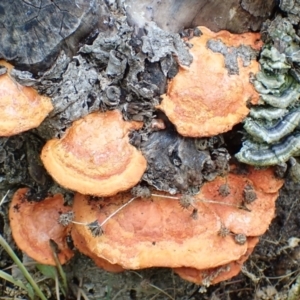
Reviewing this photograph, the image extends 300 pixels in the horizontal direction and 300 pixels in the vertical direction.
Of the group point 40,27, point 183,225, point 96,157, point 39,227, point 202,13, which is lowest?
point 39,227

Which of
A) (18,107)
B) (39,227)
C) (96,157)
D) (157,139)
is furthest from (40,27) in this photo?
(39,227)

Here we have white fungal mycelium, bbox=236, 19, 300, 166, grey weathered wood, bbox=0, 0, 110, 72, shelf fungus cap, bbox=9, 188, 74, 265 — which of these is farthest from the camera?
shelf fungus cap, bbox=9, 188, 74, 265

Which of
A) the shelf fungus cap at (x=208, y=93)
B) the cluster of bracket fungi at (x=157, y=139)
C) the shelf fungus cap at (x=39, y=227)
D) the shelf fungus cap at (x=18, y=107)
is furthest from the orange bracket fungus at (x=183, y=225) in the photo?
the shelf fungus cap at (x=18, y=107)

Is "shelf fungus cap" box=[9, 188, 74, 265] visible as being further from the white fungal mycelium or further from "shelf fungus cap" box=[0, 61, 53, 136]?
the white fungal mycelium

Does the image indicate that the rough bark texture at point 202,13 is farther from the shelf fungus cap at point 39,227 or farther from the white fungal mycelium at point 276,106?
the shelf fungus cap at point 39,227

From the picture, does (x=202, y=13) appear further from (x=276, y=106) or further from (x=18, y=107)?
(x=18, y=107)

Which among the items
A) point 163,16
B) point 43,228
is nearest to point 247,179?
point 163,16

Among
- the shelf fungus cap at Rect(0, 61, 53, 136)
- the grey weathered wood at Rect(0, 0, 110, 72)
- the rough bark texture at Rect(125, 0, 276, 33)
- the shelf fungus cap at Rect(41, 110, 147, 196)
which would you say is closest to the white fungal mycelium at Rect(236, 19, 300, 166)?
the rough bark texture at Rect(125, 0, 276, 33)
